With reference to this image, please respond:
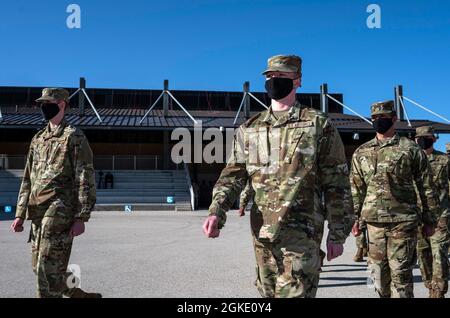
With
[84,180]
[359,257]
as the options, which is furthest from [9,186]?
[84,180]

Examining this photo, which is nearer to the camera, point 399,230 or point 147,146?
point 399,230

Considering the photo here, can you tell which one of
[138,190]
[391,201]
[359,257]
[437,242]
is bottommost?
[359,257]

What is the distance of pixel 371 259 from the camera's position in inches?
180

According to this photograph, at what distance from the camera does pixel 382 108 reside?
4.89m

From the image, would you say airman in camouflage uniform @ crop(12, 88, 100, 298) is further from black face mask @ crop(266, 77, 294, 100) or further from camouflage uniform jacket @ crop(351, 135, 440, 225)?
camouflage uniform jacket @ crop(351, 135, 440, 225)

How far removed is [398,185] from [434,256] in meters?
1.49

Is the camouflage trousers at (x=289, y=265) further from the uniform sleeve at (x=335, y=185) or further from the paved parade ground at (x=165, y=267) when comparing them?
the paved parade ground at (x=165, y=267)

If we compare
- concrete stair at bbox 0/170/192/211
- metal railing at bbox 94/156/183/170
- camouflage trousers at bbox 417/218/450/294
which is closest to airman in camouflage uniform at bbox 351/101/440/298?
camouflage trousers at bbox 417/218/450/294

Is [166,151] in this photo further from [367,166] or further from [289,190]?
[289,190]

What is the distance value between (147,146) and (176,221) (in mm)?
14785

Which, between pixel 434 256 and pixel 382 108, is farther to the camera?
pixel 434 256

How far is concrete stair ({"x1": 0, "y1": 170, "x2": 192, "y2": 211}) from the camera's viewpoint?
2234 centimetres
